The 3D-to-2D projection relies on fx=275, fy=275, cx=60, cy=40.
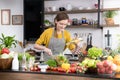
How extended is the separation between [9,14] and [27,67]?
4.56 m

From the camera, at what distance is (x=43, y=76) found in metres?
2.74

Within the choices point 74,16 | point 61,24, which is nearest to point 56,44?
point 61,24

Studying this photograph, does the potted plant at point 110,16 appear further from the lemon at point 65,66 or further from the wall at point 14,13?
the lemon at point 65,66

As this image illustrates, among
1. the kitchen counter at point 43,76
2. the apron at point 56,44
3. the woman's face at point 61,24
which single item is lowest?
the kitchen counter at point 43,76

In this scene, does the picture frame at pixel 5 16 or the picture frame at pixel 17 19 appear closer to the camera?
the picture frame at pixel 17 19

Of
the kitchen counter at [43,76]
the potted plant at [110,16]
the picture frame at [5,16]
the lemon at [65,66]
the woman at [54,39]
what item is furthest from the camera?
the picture frame at [5,16]

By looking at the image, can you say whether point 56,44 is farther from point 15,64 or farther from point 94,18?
point 94,18

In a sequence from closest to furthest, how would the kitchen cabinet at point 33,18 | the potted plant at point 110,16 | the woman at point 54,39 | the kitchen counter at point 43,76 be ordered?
the kitchen counter at point 43,76
the woman at point 54,39
the potted plant at point 110,16
the kitchen cabinet at point 33,18

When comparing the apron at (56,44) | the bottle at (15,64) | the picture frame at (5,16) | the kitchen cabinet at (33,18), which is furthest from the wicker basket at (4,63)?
the picture frame at (5,16)

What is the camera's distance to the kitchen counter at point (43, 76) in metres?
2.58

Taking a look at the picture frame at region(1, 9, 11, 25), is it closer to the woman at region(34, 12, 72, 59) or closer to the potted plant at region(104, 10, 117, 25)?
the potted plant at region(104, 10, 117, 25)

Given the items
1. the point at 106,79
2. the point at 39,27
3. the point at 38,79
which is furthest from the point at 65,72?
the point at 39,27

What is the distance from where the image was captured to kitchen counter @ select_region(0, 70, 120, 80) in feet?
8.46

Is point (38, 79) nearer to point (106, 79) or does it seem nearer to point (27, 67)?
point (27, 67)
